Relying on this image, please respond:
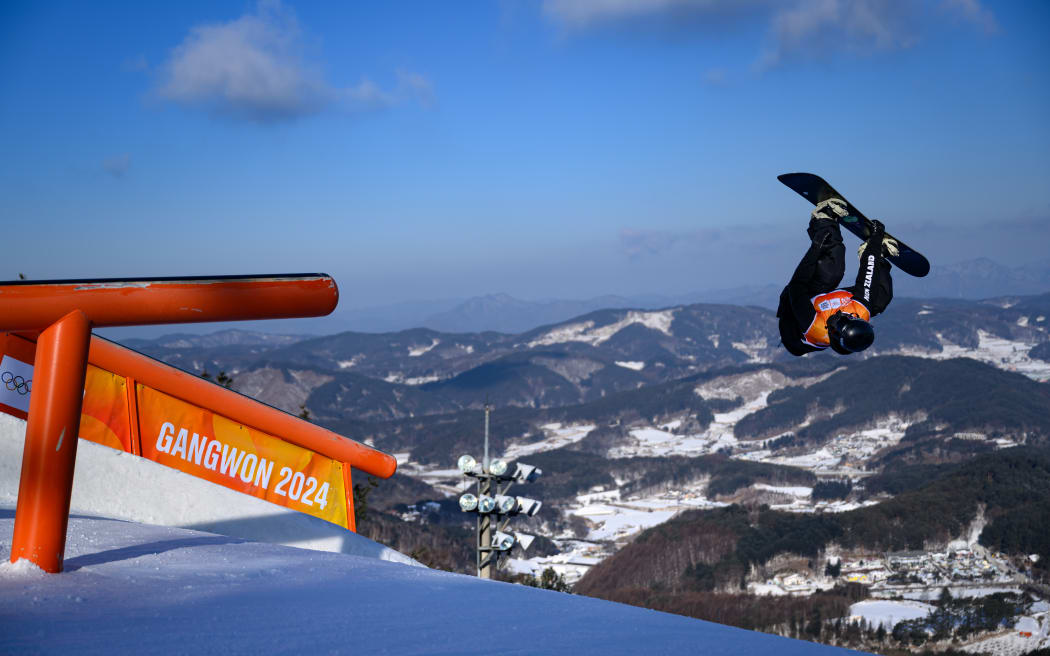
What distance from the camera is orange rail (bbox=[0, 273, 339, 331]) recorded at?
432cm

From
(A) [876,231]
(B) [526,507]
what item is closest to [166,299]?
(A) [876,231]

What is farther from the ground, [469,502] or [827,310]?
[827,310]

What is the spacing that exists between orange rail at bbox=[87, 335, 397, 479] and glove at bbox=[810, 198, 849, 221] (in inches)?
288

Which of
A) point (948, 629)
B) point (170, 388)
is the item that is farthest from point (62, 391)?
point (948, 629)

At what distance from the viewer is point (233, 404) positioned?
10.4 m

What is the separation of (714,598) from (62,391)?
12403 centimetres

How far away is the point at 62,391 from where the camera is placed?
438cm

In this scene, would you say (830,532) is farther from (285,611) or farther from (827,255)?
(285,611)

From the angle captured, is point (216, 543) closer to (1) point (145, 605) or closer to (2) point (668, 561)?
(1) point (145, 605)

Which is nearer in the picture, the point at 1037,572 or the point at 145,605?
the point at 145,605

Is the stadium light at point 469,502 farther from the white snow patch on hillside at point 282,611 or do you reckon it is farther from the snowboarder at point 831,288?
the snowboarder at point 831,288

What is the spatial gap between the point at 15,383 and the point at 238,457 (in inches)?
110

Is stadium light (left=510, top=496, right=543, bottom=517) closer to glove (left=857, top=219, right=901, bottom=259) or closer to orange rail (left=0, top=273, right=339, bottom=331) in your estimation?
glove (left=857, top=219, right=901, bottom=259)

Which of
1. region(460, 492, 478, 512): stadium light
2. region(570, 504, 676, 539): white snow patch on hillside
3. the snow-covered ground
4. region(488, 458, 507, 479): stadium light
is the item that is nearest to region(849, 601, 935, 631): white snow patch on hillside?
region(570, 504, 676, 539): white snow patch on hillside
